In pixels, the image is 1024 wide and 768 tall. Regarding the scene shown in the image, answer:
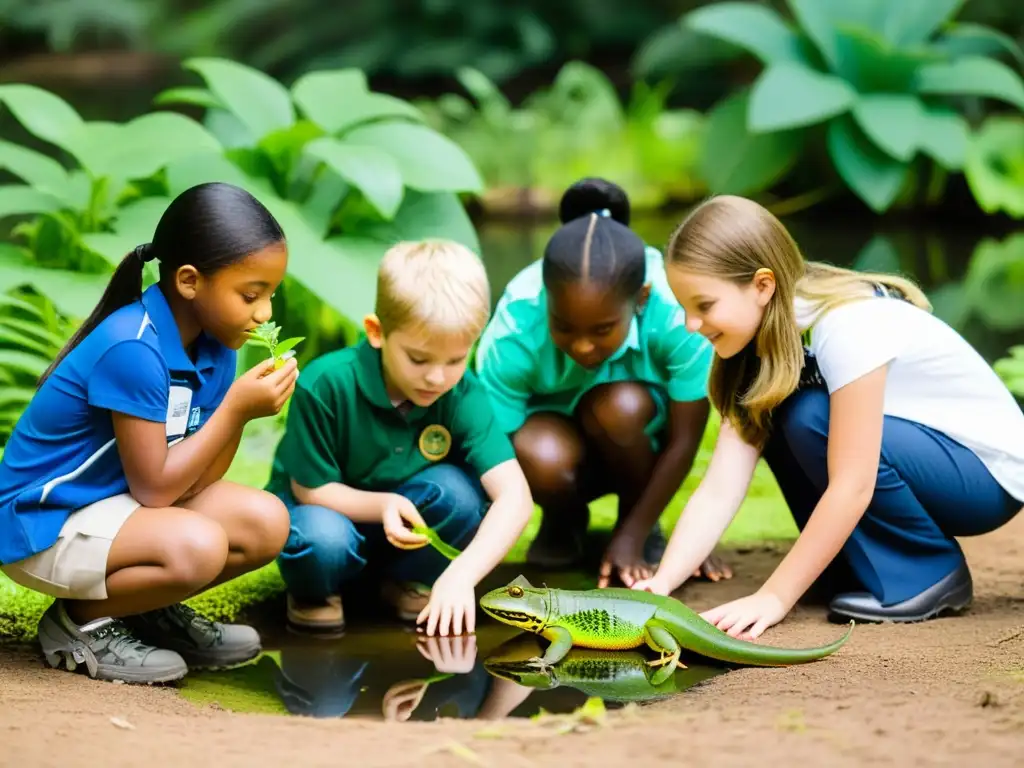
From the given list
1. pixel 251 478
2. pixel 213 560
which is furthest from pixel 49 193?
pixel 213 560

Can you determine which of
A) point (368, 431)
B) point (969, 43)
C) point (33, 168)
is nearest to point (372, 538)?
point (368, 431)

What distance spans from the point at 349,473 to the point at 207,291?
2.33ft

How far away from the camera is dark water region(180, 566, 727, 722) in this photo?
2471 mm

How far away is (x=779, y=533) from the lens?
11.8ft

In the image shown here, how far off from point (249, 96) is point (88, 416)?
2.76 meters

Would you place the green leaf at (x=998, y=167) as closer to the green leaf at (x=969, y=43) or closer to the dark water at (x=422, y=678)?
the green leaf at (x=969, y=43)

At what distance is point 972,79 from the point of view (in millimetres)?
8031

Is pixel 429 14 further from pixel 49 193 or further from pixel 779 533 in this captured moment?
pixel 779 533

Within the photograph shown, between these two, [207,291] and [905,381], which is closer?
[207,291]

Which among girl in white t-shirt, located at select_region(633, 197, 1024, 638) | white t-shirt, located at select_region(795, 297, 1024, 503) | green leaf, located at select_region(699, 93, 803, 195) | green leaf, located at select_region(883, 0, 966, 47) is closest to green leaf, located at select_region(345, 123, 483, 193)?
girl in white t-shirt, located at select_region(633, 197, 1024, 638)

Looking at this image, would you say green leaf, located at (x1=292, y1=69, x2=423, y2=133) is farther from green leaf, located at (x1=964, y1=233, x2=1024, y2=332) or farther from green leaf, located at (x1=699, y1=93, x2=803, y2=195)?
green leaf, located at (x1=699, y1=93, x2=803, y2=195)

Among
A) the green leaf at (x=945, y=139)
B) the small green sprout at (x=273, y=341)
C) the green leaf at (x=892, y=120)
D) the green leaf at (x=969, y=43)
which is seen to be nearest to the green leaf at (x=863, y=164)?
the green leaf at (x=892, y=120)

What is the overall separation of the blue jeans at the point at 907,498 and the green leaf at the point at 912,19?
20.7 ft

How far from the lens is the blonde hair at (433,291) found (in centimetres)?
277
